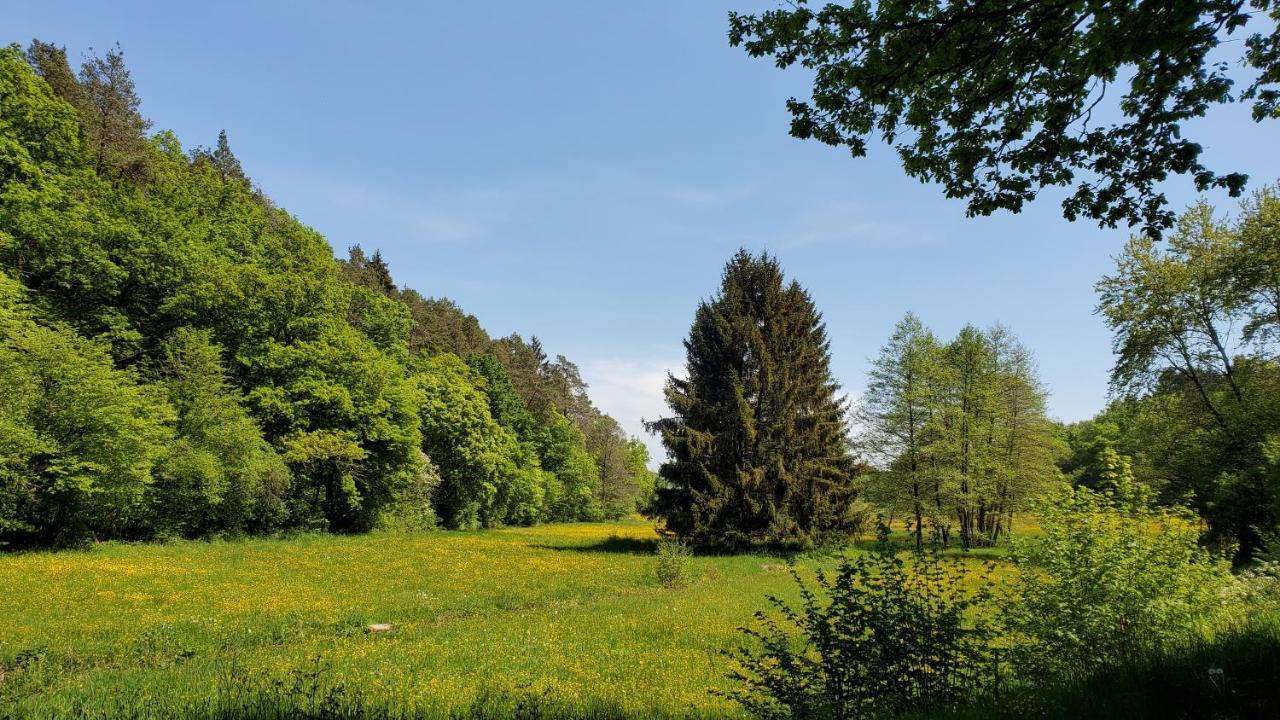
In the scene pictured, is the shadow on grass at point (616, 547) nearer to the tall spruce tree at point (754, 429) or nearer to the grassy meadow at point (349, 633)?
the tall spruce tree at point (754, 429)

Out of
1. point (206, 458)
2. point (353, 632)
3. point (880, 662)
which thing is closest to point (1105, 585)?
point (880, 662)

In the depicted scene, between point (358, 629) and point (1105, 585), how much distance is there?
15.4 m

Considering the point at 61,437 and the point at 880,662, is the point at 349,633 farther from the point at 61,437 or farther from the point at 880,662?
the point at 61,437

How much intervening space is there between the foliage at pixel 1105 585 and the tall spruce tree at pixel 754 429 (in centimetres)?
2261

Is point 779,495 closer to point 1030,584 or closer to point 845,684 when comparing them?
point 1030,584

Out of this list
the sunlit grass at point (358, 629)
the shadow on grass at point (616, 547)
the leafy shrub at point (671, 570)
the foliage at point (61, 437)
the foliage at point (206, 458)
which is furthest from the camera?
the shadow on grass at point (616, 547)

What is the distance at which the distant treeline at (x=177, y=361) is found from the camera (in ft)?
73.3

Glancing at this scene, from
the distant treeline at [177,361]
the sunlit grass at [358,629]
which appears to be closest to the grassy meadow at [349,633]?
the sunlit grass at [358,629]

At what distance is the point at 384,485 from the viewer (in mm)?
41688

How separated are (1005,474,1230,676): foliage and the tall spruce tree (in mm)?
22608

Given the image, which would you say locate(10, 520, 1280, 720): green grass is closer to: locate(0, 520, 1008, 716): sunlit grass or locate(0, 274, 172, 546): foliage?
locate(0, 520, 1008, 716): sunlit grass

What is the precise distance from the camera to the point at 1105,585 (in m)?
7.99

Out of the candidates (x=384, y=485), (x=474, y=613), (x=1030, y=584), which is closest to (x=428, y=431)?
(x=384, y=485)

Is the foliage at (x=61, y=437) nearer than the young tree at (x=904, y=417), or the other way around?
the foliage at (x=61, y=437)
